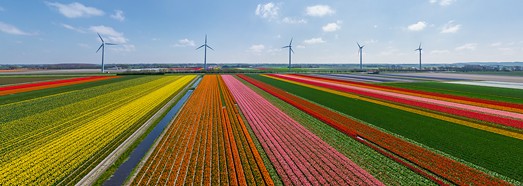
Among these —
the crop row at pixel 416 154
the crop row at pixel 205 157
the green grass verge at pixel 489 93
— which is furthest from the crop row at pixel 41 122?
the green grass verge at pixel 489 93

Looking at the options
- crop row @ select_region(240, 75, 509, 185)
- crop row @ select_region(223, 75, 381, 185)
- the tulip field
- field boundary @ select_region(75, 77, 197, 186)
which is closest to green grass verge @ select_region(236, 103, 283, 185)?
the tulip field

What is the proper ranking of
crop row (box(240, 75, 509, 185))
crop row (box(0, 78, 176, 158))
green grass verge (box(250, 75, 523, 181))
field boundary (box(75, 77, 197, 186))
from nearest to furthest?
crop row (box(240, 75, 509, 185)) → field boundary (box(75, 77, 197, 186)) → green grass verge (box(250, 75, 523, 181)) → crop row (box(0, 78, 176, 158))

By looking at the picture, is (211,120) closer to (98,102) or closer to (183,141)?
(183,141)

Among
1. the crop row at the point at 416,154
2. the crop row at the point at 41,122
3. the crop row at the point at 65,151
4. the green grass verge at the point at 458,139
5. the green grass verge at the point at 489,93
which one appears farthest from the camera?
the green grass verge at the point at 489,93

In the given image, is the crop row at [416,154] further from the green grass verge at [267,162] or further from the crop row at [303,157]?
the green grass verge at [267,162]

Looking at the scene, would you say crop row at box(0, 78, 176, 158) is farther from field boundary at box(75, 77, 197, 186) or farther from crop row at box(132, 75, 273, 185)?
crop row at box(132, 75, 273, 185)

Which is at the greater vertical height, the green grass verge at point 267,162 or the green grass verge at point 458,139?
the green grass verge at point 458,139

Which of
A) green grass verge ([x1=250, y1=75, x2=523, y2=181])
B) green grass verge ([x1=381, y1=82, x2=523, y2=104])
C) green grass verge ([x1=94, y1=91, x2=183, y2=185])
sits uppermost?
green grass verge ([x1=381, y1=82, x2=523, y2=104])

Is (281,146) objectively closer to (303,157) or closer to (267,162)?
(303,157)

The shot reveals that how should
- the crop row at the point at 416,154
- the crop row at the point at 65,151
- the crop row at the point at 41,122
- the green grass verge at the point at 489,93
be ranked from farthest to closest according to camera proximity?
the green grass verge at the point at 489,93, the crop row at the point at 41,122, the crop row at the point at 65,151, the crop row at the point at 416,154
